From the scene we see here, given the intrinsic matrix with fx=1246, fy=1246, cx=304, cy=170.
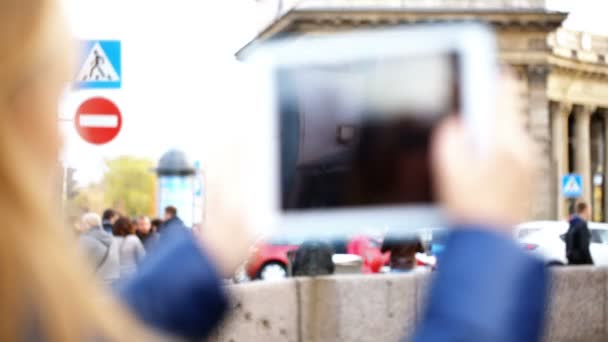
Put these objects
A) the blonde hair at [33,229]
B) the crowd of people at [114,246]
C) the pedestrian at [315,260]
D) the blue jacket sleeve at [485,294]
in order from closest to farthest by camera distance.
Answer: the blonde hair at [33,229] < the blue jacket sleeve at [485,294] < the crowd of people at [114,246] < the pedestrian at [315,260]

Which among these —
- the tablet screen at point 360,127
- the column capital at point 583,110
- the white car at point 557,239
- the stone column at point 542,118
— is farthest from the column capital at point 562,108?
the tablet screen at point 360,127

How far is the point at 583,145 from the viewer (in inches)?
2857

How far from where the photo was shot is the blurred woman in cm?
103

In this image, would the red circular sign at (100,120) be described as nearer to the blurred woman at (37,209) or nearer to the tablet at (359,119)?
the tablet at (359,119)

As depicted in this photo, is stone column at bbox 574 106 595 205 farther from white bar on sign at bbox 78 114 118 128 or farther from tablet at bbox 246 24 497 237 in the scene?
tablet at bbox 246 24 497 237

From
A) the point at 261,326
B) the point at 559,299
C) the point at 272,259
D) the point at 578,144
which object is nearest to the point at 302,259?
the point at 559,299

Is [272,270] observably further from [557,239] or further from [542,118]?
[542,118]

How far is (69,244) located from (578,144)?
73647 millimetres

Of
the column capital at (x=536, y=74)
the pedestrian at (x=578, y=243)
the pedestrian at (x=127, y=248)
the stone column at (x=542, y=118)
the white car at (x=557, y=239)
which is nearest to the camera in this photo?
the pedestrian at (x=127, y=248)

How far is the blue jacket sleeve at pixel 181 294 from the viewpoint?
4.65ft

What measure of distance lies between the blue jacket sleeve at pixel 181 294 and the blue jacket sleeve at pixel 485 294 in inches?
11.2

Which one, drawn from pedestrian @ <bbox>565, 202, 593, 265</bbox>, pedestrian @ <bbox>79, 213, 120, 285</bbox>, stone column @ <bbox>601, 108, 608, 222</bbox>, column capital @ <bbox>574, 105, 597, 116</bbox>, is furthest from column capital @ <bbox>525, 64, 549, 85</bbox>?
pedestrian @ <bbox>79, 213, 120, 285</bbox>

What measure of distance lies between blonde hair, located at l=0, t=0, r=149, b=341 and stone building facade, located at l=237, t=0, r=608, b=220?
129 ft

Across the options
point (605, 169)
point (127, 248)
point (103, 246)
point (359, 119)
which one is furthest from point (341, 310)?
point (605, 169)
